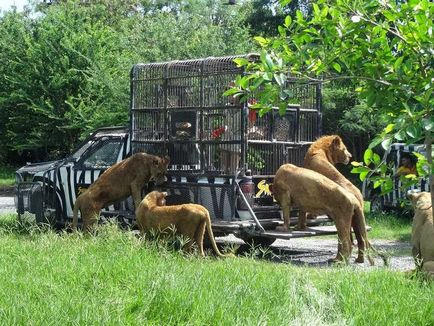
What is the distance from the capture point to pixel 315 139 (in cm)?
1243

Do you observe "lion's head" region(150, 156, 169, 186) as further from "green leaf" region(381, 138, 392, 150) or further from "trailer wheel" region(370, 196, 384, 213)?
"trailer wheel" region(370, 196, 384, 213)

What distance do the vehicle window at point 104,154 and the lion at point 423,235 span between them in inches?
236

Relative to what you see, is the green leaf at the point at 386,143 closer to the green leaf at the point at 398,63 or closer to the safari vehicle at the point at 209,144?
the green leaf at the point at 398,63

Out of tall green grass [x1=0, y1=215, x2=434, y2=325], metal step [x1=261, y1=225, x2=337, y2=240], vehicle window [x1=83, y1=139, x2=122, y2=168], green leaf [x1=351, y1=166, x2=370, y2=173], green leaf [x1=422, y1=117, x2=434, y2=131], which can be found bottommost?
metal step [x1=261, y1=225, x2=337, y2=240]

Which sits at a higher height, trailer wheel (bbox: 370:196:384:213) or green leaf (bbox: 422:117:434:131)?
green leaf (bbox: 422:117:434:131)

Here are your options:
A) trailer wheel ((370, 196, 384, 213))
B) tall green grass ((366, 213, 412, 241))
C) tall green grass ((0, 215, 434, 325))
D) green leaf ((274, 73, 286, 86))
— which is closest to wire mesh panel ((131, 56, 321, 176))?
tall green grass ((0, 215, 434, 325))

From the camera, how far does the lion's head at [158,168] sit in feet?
38.2

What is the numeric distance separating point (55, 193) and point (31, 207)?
45cm

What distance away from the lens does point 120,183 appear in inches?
468

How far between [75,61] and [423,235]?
21.3 metres

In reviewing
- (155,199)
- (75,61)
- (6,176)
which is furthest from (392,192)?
(6,176)

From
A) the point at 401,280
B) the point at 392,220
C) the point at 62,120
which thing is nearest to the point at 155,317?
the point at 401,280

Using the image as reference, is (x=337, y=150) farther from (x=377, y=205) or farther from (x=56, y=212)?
(x=377, y=205)

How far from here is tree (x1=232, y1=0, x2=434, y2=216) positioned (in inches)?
213
